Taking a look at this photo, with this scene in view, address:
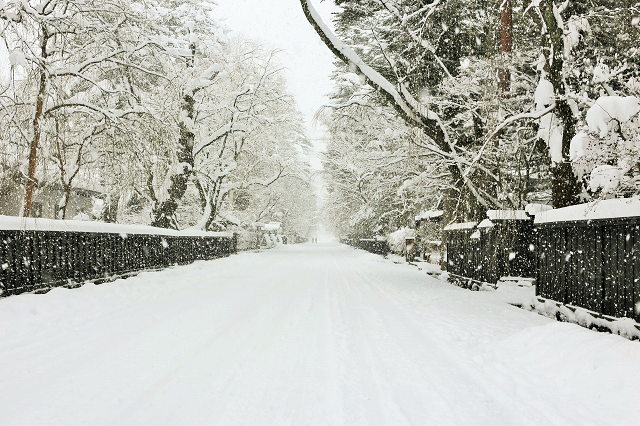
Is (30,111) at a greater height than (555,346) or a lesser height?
greater

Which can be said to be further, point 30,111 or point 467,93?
point 467,93

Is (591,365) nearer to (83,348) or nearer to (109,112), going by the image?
(83,348)

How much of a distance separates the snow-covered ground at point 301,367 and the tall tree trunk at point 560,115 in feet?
7.76

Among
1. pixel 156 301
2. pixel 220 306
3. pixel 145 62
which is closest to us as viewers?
pixel 220 306

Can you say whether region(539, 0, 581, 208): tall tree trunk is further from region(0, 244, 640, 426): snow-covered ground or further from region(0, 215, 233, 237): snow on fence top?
region(0, 215, 233, 237): snow on fence top

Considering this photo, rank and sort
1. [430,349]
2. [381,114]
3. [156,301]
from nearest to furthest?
[430,349] < [156,301] < [381,114]

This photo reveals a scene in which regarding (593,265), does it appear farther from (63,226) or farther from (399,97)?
(63,226)

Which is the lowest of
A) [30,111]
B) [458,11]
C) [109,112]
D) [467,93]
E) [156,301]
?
[156,301]

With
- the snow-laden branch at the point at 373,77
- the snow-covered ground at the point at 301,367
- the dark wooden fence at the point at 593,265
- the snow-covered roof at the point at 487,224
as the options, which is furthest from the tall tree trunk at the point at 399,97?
the snow-covered ground at the point at 301,367

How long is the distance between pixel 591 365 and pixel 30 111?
8.94 meters

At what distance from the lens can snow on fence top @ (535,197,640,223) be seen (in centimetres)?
455

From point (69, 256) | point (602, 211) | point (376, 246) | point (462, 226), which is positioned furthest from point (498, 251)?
point (376, 246)

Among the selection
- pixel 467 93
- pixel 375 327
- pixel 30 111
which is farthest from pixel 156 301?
pixel 467 93

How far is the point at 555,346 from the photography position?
169 inches
